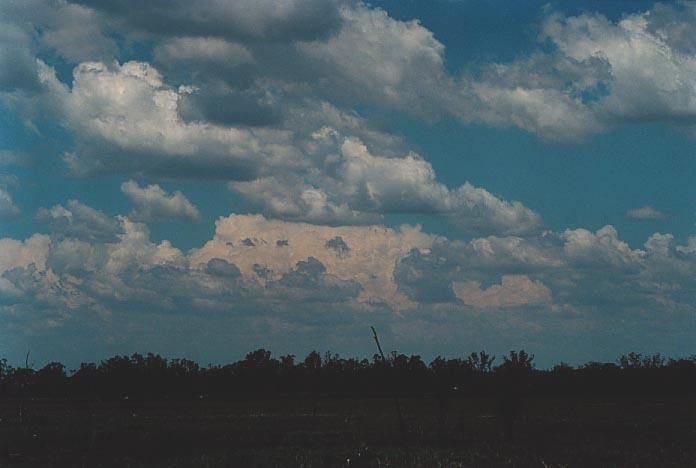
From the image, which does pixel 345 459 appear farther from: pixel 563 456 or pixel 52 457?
pixel 52 457

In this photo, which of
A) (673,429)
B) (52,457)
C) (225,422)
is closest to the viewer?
(52,457)

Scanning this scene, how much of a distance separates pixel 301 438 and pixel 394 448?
41.0 feet

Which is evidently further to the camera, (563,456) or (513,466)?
(563,456)

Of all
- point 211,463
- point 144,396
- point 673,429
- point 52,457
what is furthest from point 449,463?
point 144,396

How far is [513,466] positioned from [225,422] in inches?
1854

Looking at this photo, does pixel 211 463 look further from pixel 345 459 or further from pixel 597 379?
pixel 597 379

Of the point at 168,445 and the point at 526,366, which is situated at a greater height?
the point at 526,366

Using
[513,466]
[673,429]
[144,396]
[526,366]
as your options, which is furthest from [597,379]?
[513,466]

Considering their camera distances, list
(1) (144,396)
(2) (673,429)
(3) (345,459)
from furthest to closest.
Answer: (1) (144,396) → (2) (673,429) → (3) (345,459)

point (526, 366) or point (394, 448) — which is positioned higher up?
point (526, 366)

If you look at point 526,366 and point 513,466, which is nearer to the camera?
point 513,466

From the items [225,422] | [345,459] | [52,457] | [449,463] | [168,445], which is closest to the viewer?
[449,463]

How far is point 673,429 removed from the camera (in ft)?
231

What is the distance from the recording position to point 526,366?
194ft
